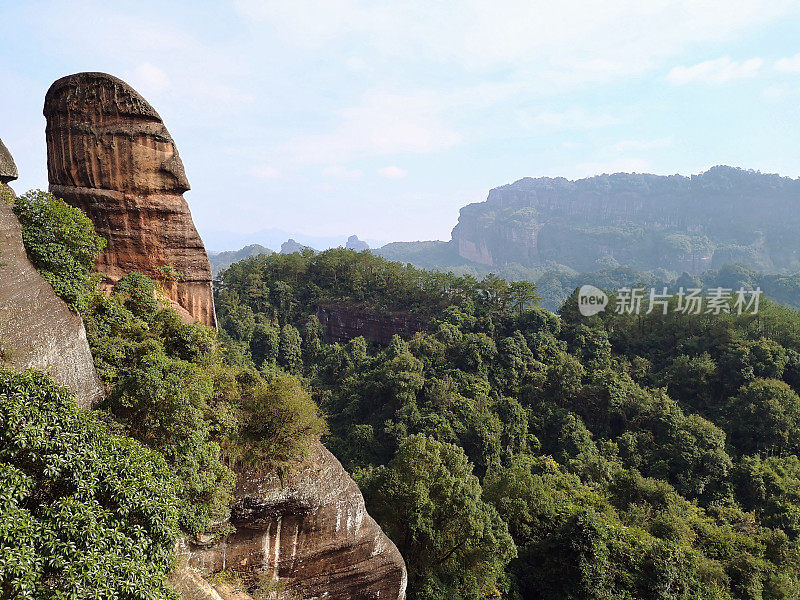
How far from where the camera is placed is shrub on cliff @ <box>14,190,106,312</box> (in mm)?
9336

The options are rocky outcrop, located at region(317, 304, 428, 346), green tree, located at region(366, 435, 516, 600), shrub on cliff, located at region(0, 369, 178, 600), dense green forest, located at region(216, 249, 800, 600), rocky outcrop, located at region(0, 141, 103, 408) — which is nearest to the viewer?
shrub on cliff, located at region(0, 369, 178, 600)

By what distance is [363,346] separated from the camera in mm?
37250

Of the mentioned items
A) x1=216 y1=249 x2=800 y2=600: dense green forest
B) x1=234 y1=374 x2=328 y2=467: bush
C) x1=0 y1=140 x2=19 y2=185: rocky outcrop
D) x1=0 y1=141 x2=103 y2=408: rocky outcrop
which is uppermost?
x1=0 y1=140 x2=19 y2=185: rocky outcrop

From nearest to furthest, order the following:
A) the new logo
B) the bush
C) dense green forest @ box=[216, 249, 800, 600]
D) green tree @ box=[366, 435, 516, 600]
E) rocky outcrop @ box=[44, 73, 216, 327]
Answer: the bush, rocky outcrop @ box=[44, 73, 216, 327], green tree @ box=[366, 435, 516, 600], dense green forest @ box=[216, 249, 800, 600], the new logo

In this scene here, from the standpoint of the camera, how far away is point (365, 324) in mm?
40312

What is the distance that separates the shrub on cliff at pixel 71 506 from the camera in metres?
4.83

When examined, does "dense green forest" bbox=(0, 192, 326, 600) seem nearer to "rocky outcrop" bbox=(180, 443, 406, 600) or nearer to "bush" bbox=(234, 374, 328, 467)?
"bush" bbox=(234, 374, 328, 467)

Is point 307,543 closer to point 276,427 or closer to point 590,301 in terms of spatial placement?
point 276,427

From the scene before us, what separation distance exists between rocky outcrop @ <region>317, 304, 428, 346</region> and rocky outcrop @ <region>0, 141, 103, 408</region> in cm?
3076

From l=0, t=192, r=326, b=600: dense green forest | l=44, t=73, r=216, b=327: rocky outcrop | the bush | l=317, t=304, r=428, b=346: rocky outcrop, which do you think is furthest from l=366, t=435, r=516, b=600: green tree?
l=317, t=304, r=428, b=346: rocky outcrop

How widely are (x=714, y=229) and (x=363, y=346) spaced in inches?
7970

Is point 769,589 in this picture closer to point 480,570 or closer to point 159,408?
point 480,570

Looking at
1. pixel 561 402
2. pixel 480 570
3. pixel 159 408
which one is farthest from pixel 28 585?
pixel 561 402

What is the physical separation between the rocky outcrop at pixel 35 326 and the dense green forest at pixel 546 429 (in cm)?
419
